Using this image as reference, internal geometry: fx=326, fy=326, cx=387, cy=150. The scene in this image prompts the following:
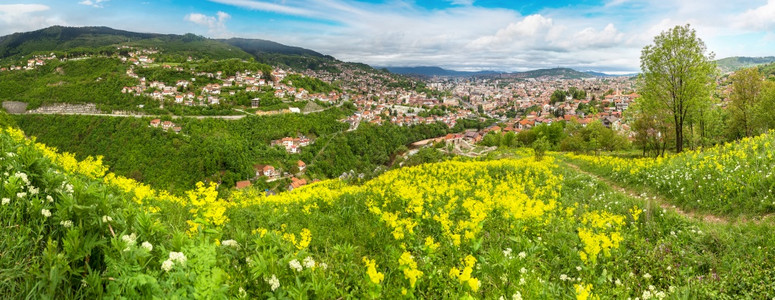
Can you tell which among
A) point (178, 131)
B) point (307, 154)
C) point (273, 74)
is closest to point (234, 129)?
point (178, 131)

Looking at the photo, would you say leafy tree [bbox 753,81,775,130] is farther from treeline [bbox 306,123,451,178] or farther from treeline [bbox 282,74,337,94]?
treeline [bbox 282,74,337,94]

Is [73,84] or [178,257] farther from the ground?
[73,84]

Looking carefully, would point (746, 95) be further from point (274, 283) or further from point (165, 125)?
point (165, 125)

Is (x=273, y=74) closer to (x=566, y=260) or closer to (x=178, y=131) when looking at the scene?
(x=178, y=131)

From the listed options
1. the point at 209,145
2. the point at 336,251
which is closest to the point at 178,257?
the point at 336,251

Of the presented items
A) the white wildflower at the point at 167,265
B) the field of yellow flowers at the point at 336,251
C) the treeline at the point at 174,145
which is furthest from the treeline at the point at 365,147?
the white wildflower at the point at 167,265
